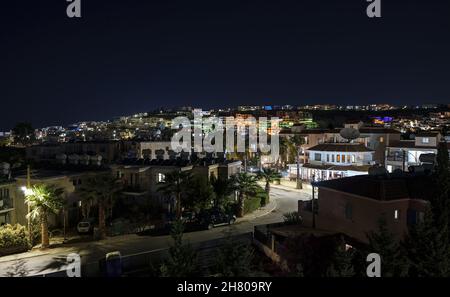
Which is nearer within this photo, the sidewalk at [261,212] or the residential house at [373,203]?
the residential house at [373,203]

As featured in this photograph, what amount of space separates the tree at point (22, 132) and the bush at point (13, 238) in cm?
8055

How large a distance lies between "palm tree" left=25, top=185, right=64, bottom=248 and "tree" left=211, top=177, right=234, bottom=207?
13.2 m

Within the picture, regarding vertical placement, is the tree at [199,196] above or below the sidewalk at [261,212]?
above

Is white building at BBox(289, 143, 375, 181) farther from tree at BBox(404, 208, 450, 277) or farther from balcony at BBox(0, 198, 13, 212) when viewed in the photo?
tree at BBox(404, 208, 450, 277)

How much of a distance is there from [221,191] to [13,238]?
16.2 m

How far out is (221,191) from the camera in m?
35.0

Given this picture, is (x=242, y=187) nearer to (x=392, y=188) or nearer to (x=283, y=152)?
(x=392, y=188)

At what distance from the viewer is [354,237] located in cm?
2144

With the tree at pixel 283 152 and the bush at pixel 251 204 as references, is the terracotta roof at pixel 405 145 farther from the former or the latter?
the bush at pixel 251 204

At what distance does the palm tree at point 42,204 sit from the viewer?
2519cm

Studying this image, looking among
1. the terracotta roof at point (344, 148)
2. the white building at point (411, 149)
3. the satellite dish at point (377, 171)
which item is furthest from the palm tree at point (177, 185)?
the white building at point (411, 149)

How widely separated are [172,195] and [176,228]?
22025mm

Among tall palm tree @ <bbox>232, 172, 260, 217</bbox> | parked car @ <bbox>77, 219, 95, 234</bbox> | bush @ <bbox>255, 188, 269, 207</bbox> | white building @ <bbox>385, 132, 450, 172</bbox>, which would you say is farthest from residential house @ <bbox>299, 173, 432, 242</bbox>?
white building @ <bbox>385, 132, 450, 172</bbox>

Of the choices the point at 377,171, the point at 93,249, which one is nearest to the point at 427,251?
the point at 377,171
